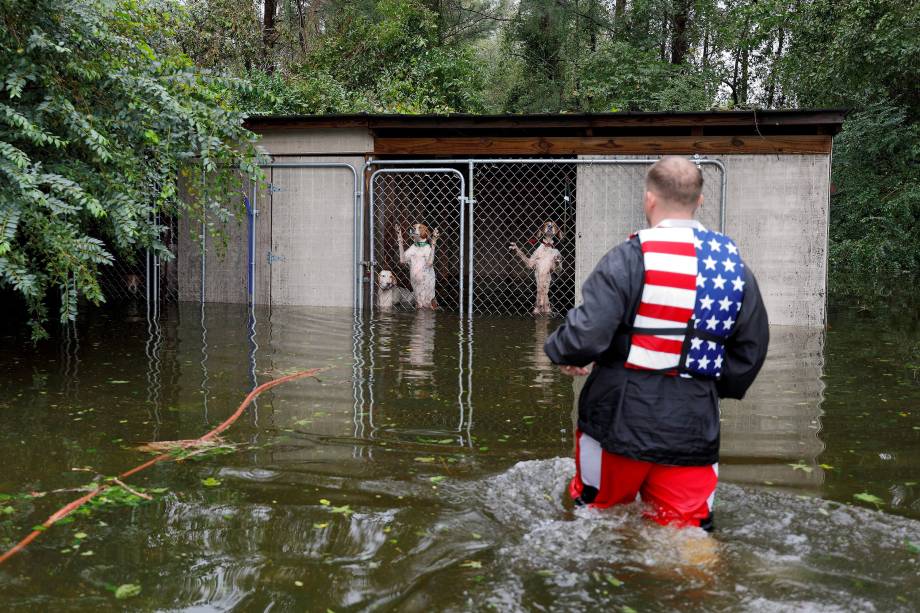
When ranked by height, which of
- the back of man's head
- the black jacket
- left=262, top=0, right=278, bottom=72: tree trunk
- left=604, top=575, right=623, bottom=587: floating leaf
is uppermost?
left=262, top=0, right=278, bottom=72: tree trunk

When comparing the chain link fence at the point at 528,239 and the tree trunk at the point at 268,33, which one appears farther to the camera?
the tree trunk at the point at 268,33

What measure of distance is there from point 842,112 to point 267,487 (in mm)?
9457

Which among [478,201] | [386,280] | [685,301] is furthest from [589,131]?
[685,301]

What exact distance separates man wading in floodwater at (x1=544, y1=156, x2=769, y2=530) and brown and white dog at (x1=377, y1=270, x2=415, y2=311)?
9.90 meters

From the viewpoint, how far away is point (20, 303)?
1357 cm

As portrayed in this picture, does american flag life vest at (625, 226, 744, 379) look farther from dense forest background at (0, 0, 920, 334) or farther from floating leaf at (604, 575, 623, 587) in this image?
dense forest background at (0, 0, 920, 334)

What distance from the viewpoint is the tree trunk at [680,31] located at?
2942 cm

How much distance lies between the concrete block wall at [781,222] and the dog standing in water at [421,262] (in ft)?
10.0

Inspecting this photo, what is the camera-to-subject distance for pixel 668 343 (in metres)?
3.48

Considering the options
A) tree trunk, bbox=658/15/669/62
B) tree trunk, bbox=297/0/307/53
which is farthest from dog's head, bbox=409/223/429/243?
tree trunk, bbox=658/15/669/62

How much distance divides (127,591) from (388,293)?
10.3 meters

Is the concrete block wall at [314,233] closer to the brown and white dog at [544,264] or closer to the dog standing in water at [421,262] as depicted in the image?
the dog standing in water at [421,262]

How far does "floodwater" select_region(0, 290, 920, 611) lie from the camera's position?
3451mm

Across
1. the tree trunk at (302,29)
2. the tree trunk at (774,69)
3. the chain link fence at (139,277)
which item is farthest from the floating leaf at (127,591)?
the tree trunk at (774,69)
